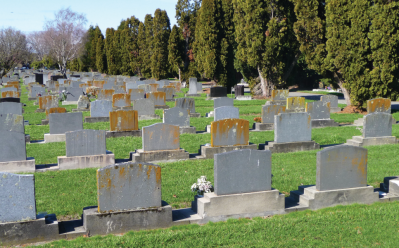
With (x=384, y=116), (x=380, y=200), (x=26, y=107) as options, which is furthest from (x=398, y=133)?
(x=26, y=107)

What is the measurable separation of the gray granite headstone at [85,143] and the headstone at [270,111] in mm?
7154

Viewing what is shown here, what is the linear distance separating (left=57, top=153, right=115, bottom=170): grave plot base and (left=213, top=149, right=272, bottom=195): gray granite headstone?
4687 mm

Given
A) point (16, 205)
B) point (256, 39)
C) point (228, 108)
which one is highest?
point (256, 39)

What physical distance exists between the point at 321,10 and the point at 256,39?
17.7 feet

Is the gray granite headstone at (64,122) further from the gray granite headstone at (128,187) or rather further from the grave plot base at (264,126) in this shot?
the gray granite headstone at (128,187)

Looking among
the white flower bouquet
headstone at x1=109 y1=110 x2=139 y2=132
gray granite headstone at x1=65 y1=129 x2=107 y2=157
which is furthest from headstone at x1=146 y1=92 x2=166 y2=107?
the white flower bouquet

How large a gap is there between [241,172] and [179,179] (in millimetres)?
2790

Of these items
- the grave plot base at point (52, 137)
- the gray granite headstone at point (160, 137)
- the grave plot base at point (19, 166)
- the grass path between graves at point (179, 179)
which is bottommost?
the grass path between graves at point (179, 179)

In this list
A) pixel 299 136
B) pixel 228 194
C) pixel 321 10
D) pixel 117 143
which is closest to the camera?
pixel 228 194

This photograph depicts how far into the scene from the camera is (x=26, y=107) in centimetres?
2402

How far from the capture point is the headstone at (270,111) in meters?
15.9

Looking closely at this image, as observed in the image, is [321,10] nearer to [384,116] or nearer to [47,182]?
[384,116]

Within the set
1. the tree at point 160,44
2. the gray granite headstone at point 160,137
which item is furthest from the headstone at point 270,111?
the tree at point 160,44

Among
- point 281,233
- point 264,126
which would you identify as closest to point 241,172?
point 281,233
